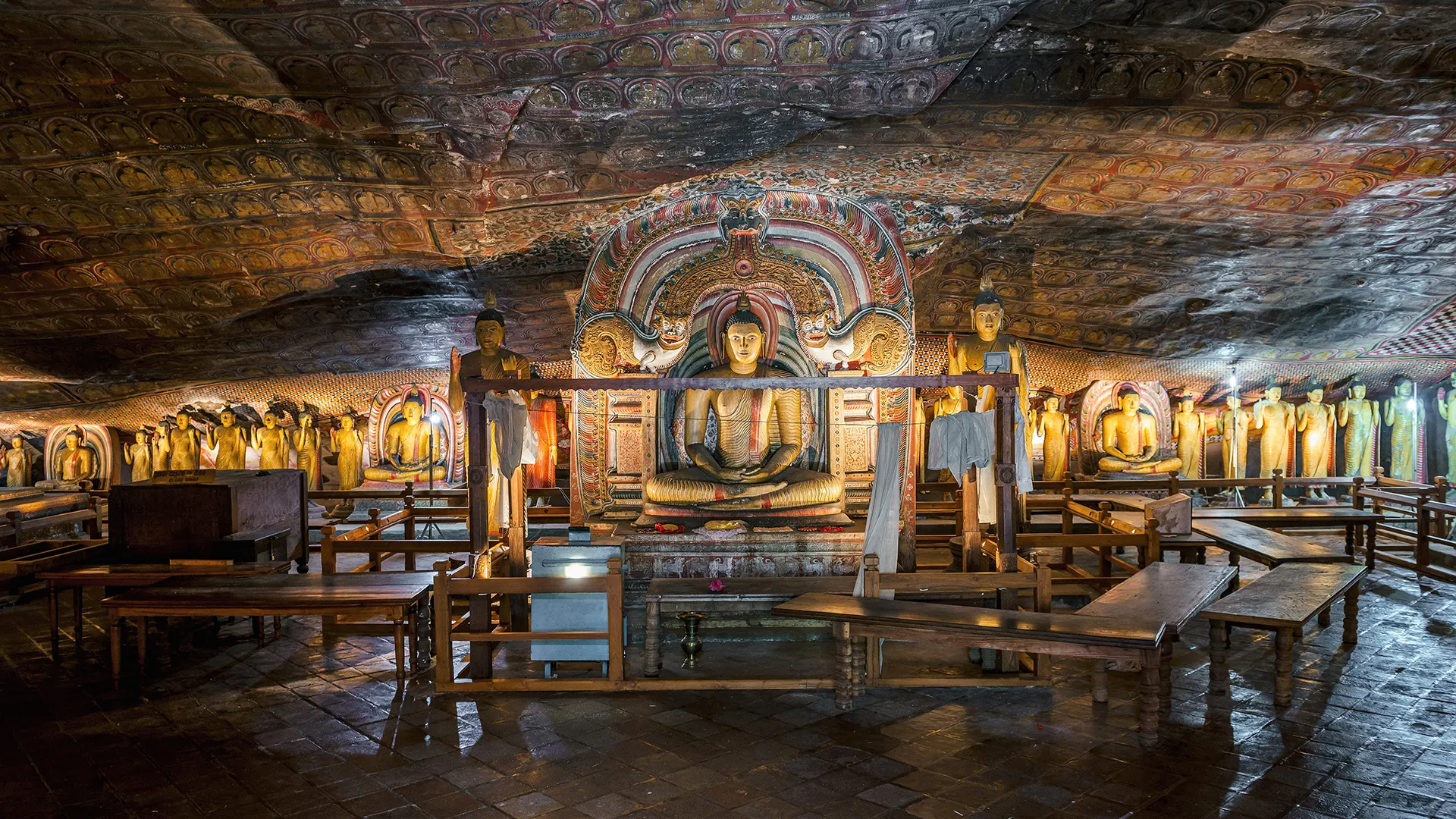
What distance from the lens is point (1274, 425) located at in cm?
1544

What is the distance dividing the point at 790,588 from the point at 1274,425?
12186 millimetres

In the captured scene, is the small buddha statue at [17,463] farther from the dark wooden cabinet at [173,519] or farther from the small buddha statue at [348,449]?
the dark wooden cabinet at [173,519]

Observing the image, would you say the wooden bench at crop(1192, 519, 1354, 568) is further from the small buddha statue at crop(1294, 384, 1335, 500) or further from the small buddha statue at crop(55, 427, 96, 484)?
the small buddha statue at crop(55, 427, 96, 484)

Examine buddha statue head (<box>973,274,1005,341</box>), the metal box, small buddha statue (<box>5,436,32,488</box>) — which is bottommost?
the metal box

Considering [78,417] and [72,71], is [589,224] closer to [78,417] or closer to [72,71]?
[72,71]

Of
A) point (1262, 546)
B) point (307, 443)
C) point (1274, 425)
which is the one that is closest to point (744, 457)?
point (1262, 546)

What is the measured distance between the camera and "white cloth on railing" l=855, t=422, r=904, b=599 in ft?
22.4

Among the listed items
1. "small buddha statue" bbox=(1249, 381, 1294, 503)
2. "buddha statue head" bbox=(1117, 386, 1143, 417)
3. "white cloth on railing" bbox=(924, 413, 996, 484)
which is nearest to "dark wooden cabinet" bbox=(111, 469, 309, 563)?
"white cloth on railing" bbox=(924, 413, 996, 484)

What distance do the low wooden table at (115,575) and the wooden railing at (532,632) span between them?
2.58 meters

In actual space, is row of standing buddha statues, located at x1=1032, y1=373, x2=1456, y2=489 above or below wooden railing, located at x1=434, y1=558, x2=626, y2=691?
above

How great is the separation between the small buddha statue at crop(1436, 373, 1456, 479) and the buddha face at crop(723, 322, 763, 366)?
12.3 metres

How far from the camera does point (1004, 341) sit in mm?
10250

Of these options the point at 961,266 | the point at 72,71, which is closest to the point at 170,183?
the point at 72,71

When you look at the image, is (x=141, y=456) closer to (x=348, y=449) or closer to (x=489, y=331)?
(x=348, y=449)
